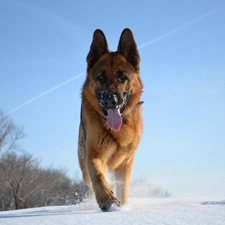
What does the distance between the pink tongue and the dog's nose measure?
0.50 feet

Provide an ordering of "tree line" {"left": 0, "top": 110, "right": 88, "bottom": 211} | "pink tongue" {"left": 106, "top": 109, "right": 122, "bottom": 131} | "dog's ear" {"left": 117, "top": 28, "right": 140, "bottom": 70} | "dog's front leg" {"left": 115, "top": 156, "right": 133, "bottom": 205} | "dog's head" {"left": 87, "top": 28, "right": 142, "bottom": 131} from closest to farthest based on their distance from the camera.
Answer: "dog's head" {"left": 87, "top": 28, "right": 142, "bottom": 131}
"pink tongue" {"left": 106, "top": 109, "right": 122, "bottom": 131}
"dog's ear" {"left": 117, "top": 28, "right": 140, "bottom": 70}
"dog's front leg" {"left": 115, "top": 156, "right": 133, "bottom": 205}
"tree line" {"left": 0, "top": 110, "right": 88, "bottom": 211}

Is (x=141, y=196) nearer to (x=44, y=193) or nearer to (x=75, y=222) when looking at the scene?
(x=75, y=222)

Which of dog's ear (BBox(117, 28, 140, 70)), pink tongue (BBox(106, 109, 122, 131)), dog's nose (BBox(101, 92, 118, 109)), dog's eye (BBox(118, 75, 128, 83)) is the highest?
dog's ear (BBox(117, 28, 140, 70))

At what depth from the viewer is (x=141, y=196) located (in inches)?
335

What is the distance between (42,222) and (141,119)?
3.13m

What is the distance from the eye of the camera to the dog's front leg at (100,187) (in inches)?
171

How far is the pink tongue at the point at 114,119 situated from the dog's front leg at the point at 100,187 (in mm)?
574

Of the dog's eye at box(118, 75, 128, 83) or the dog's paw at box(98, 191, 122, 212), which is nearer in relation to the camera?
the dog's paw at box(98, 191, 122, 212)

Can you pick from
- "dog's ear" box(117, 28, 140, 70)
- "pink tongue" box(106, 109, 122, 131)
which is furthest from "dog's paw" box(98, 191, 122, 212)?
"dog's ear" box(117, 28, 140, 70)

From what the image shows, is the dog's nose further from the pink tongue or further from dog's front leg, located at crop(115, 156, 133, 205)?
dog's front leg, located at crop(115, 156, 133, 205)

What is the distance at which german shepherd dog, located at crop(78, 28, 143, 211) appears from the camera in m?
5.48

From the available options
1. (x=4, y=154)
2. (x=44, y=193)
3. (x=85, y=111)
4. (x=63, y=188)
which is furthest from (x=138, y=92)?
(x=63, y=188)

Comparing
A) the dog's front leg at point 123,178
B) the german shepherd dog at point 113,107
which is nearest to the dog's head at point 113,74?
the german shepherd dog at point 113,107

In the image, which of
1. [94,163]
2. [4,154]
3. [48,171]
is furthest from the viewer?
[48,171]
